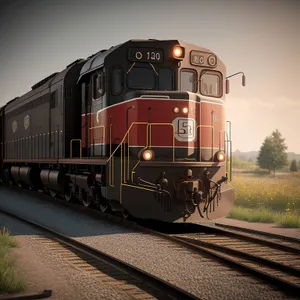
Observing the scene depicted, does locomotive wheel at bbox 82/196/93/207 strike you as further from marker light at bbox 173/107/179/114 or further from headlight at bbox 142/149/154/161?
marker light at bbox 173/107/179/114

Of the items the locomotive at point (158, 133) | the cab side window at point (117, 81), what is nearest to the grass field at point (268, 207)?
the locomotive at point (158, 133)

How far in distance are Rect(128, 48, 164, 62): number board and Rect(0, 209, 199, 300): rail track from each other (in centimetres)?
398

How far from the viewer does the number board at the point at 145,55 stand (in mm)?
9961

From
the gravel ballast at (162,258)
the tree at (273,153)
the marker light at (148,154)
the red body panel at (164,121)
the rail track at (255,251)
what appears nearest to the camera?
the gravel ballast at (162,258)

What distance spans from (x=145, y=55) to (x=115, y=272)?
5.16 metres

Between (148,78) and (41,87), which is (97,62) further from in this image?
(41,87)

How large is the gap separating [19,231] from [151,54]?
4617 millimetres

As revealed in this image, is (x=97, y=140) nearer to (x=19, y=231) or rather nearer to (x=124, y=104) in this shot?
(x=124, y=104)

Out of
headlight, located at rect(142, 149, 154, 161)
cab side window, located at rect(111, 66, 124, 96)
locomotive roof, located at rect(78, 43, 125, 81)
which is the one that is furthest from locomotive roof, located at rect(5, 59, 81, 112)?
headlight, located at rect(142, 149, 154, 161)

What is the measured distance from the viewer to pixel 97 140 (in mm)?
11148

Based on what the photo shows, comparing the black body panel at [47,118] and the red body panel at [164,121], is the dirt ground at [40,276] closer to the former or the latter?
the red body panel at [164,121]

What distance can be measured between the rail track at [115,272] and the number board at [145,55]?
157 inches

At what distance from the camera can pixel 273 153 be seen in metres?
75.6

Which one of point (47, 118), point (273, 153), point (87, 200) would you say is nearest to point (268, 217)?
point (87, 200)
